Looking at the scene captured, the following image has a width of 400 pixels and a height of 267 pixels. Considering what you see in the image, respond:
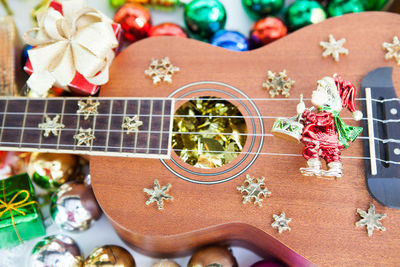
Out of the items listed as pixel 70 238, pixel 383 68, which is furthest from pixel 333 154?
pixel 70 238

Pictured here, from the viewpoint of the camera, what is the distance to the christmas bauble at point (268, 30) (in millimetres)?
1091

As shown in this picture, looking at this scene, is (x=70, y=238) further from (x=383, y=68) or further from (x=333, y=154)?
(x=383, y=68)

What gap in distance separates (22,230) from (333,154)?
895mm

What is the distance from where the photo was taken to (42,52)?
899 millimetres

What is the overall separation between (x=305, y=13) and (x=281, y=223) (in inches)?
27.2

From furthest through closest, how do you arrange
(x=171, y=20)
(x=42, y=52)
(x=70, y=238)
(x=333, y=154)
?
(x=171, y=20) → (x=70, y=238) → (x=42, y=52) → (x=333, y=154)

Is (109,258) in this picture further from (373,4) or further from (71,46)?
(373,4)

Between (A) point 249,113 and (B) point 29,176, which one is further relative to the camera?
(B) point 29,176

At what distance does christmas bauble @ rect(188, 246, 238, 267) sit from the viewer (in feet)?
2.92

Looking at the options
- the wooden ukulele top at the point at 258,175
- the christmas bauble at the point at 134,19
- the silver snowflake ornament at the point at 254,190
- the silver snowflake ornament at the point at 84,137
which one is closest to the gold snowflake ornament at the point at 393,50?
the wooden ukulele top at the point at 258,175

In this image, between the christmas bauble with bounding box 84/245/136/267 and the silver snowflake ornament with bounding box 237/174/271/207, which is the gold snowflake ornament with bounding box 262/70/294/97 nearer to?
the silver snowflake ornament with bounding box 237/174/271/207

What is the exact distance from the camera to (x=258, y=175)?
87 cm

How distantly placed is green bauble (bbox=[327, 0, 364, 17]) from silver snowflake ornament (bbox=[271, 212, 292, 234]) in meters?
0.72

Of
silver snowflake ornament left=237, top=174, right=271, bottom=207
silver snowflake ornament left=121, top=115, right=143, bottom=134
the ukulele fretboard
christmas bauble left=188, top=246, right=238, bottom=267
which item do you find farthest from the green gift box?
silver snowflake ornament left=237, top=174, right=271, bottom=207
